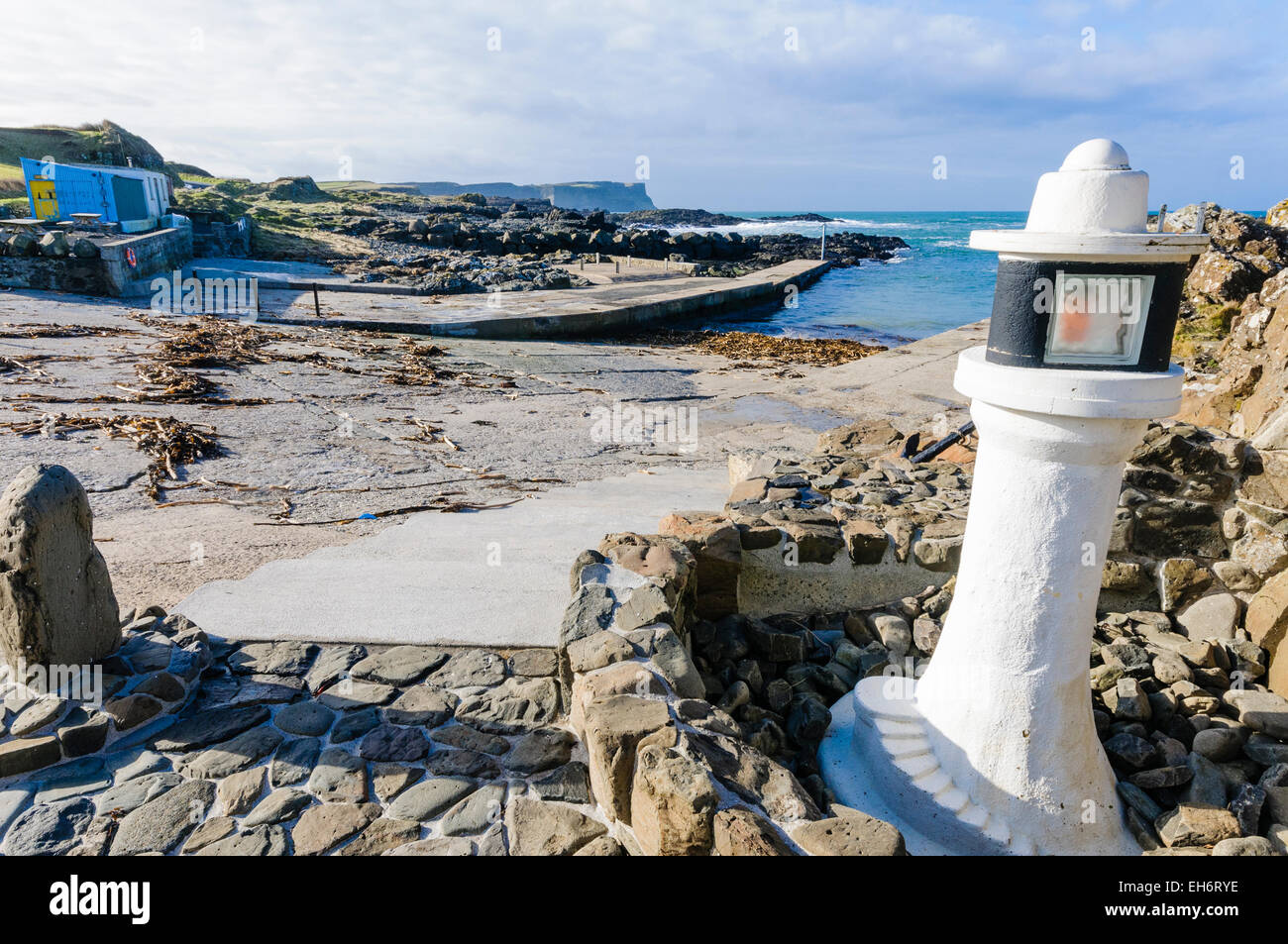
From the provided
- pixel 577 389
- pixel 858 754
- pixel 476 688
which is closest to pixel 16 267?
pixel 577 389

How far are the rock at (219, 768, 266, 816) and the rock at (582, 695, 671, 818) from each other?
105 centimetres

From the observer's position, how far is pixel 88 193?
853 inches

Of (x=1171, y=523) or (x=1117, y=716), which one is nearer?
(x=1117, y=716)

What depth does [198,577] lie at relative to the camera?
3.95m

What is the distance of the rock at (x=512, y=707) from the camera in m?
2.87

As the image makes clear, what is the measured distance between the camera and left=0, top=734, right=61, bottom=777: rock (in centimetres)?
249

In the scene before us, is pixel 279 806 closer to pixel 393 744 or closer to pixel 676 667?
pixel 393 744

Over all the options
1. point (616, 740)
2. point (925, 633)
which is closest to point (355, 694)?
point (616, 740)

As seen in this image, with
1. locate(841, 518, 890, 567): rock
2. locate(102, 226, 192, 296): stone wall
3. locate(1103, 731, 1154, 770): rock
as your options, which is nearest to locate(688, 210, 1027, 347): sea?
locate(841, 518, 890, 567): rock

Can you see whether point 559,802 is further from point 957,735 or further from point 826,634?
point 826,634

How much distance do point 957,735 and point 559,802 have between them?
1.41 metres

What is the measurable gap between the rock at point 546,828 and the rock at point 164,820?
36.8 inches

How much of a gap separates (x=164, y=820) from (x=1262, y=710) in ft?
13.2

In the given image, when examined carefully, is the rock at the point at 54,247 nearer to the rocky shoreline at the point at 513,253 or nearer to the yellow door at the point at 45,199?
the rocky shoreline at the point at 513,253
